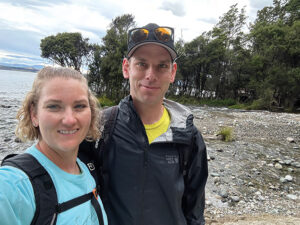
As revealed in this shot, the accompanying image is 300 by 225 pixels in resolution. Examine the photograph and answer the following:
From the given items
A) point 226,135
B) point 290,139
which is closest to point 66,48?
point 226,135

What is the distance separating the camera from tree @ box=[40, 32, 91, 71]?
1166 inches

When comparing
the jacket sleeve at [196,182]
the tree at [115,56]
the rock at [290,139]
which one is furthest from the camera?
the tree at [115,56]

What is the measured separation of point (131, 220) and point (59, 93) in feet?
4.03

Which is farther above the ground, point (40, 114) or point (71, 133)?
point (40, 114)

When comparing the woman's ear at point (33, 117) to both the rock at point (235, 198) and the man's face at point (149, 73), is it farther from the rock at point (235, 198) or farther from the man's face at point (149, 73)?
the rock at point (235, 198)

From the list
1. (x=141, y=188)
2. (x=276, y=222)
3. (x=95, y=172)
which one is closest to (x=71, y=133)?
(x=95, y=172)

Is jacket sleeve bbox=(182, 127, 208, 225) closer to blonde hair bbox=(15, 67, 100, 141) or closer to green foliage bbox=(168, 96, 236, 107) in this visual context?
blonde hair bbox=(15, 67, 100, 141)

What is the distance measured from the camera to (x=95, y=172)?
1.81 m

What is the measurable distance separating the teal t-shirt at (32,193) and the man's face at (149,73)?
0.88 meters

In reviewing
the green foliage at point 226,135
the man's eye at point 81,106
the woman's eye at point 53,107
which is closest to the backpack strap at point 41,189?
the woman's eye at point 53,107

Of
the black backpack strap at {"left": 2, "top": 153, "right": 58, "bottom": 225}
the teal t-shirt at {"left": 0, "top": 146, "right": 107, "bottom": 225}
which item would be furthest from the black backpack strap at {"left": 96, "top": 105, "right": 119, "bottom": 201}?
the black backpack strap at {"left": 2, "top": 153, "right": 58, "bottom": 225}

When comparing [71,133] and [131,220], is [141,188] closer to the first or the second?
[131,220]

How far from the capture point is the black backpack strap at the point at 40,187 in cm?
116

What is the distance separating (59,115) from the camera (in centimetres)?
143
